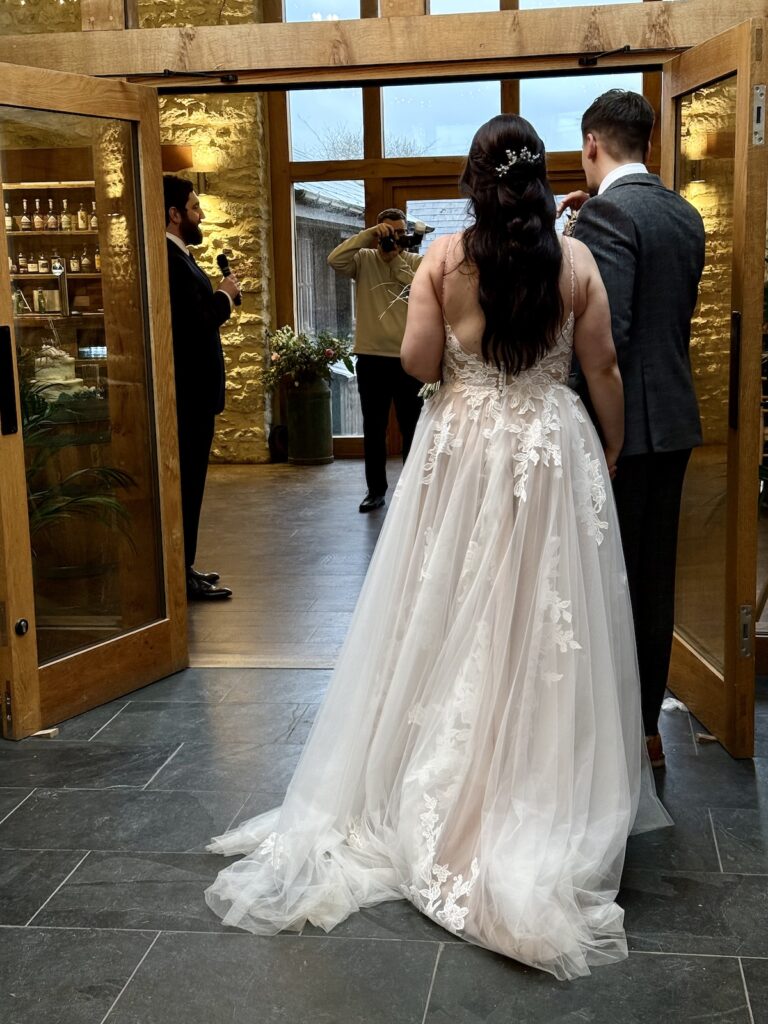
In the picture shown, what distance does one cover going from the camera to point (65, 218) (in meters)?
3.94

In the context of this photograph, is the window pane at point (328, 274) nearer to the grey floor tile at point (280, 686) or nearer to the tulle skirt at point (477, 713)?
the grey floor tile at point (280, 686)

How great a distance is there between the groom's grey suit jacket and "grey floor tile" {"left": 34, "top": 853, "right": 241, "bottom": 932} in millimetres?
1540

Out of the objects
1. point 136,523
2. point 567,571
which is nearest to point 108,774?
point 136,523

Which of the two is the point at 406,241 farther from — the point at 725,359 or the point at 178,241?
the point at 725,359

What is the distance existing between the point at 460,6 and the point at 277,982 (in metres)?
3.22

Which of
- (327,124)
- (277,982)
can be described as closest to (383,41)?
(277,982)

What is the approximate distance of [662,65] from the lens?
382 cm

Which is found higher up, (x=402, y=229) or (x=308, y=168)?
(x=308, y=168)

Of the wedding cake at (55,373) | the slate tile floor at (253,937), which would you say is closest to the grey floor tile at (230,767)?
the slate tile floor at (253,937)

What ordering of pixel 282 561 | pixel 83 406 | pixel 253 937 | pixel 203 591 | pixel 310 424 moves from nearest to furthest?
1. pixel 253 937
2. pixel 83 406
3. pixel 203 591
4. pixel 282 561
5. pixel 310 424

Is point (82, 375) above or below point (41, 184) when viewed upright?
below

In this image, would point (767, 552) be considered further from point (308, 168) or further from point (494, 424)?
point (308, 168)

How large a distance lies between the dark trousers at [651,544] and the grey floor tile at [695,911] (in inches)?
28.1

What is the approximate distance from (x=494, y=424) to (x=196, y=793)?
136 centimetres
